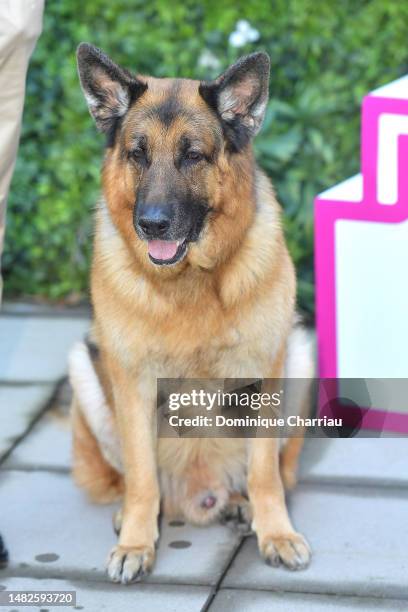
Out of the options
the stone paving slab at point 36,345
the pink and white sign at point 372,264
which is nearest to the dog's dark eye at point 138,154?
the pink and white sign at point 372,264

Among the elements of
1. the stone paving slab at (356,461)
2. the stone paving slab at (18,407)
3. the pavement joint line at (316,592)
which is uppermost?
the stone paving slab at (18,407)

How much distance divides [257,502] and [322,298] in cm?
120

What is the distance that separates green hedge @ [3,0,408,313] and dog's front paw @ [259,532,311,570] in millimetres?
2500

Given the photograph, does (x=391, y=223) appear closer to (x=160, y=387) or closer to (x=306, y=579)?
(x=160, y=387)

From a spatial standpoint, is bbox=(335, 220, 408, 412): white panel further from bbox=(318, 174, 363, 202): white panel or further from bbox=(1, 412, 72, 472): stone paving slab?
bbox=(1, 412, 72, 472): stone paving slab

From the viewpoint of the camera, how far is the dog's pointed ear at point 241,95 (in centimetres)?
377

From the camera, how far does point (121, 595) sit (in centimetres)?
371

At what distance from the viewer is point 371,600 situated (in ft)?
11.8

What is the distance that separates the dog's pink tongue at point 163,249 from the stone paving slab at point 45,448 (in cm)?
131

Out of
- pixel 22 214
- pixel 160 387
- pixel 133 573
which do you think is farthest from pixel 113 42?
pixel 133 573

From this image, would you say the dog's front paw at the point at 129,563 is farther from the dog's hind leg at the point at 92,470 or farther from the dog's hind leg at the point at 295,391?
the dog's hind leg at the point at 295,391

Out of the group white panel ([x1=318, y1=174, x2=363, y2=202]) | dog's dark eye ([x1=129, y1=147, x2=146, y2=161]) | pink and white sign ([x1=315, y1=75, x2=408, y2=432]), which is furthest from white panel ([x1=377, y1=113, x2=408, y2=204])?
dog's dark eye ([x1=129, y1=147, x2=146, y2=161])

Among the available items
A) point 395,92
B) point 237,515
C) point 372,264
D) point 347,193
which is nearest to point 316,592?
point 237,515

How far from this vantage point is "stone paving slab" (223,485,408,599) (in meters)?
3.72
